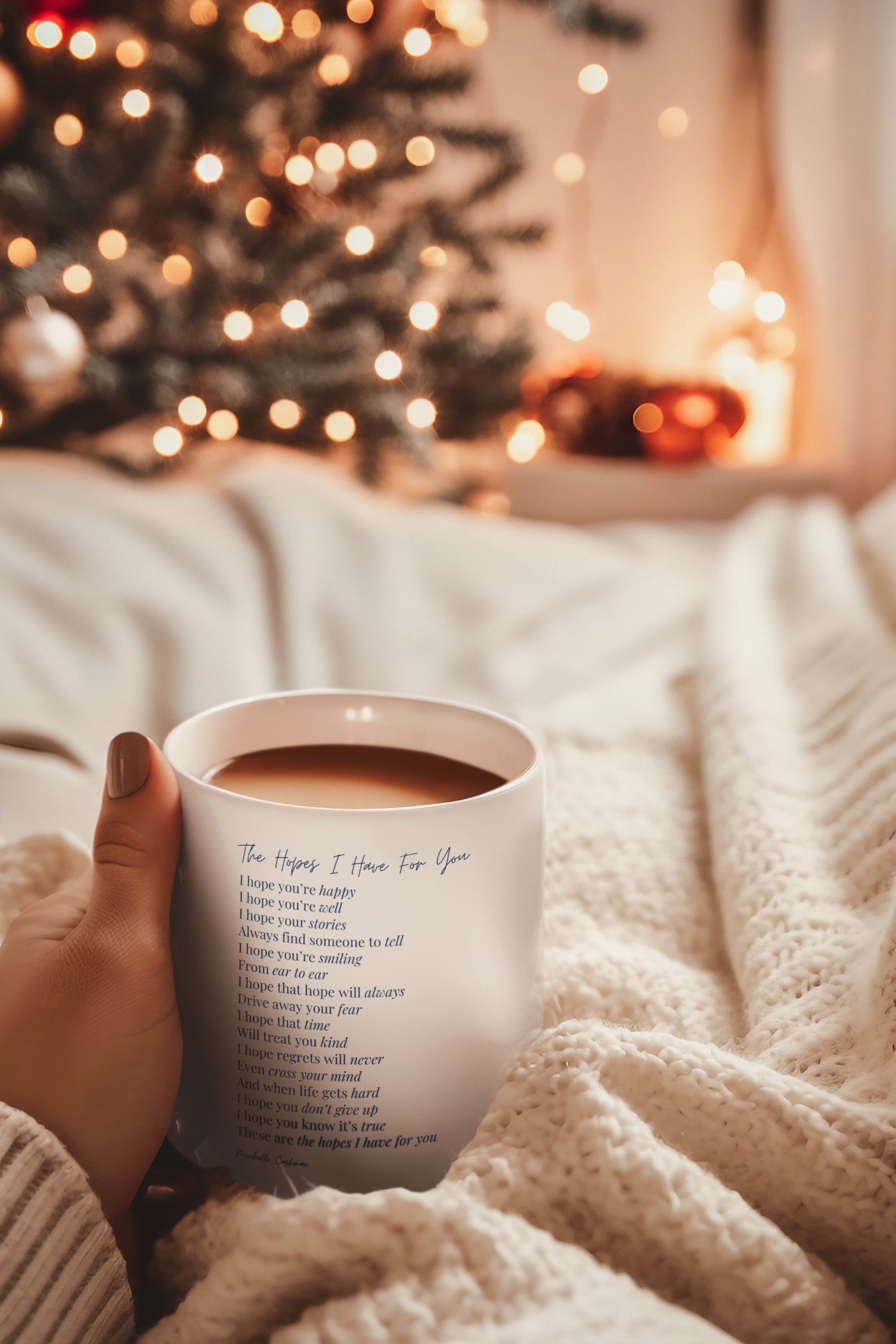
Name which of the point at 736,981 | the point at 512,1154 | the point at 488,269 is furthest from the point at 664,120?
the point at 512,1154

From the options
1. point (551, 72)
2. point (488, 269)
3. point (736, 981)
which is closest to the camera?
point (736, 981)

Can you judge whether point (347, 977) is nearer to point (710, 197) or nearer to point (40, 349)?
point (40, 349)

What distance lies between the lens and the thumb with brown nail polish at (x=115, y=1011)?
Answer: 30 centimetres

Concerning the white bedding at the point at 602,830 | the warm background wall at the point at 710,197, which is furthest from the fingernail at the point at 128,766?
the warm background wall at the point at 710,197

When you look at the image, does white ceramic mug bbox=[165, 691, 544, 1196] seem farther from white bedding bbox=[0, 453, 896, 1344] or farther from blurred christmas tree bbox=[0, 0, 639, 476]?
blurred christmas tree bbox=[0, 0, 639, 476]

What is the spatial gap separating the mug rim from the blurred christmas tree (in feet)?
2.59

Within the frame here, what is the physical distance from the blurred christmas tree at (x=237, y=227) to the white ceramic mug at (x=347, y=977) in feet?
2.89

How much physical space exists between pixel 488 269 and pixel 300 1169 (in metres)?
1.36

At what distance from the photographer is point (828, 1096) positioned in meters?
0.29

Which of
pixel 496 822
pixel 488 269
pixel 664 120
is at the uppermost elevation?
pixel 664 120

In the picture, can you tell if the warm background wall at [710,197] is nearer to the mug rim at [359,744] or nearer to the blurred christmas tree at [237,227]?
the blurred christmas tree at [237,227]

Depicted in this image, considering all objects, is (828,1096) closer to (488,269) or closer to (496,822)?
(496,822)

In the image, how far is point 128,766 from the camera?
0.31 metres

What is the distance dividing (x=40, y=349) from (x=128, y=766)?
0.84m
